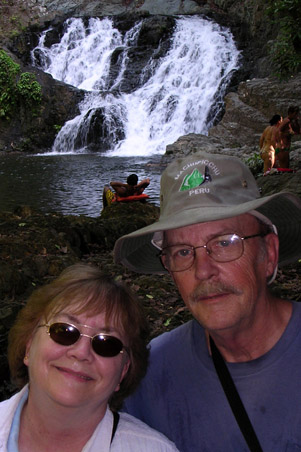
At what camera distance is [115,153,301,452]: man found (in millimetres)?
1765

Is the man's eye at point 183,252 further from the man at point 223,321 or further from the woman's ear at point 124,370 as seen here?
the woman's ear at point 124,370

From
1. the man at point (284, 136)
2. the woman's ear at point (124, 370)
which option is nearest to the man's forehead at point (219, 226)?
the woman's ear at point (124, 370)

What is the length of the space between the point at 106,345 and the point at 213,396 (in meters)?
0.52

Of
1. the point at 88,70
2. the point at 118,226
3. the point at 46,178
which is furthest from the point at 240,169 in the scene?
the point at 88,70

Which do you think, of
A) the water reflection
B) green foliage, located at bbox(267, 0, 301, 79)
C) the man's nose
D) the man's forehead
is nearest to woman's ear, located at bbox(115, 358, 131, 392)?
the man's nose

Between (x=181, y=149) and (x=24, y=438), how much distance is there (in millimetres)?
20463

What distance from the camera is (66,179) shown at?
18.3 m

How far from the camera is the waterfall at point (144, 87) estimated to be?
27.8 metres

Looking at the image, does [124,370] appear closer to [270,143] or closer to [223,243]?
[223,243]

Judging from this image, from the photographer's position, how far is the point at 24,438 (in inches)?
73.6

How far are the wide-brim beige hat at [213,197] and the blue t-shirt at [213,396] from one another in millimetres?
484

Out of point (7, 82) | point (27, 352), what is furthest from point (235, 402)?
point (7, 82)

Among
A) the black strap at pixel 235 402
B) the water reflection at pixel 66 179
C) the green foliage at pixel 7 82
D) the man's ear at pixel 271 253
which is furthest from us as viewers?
the green foliage at pixel 7 82

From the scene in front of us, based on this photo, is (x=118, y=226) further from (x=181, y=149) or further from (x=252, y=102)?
(x=252, y=102)
